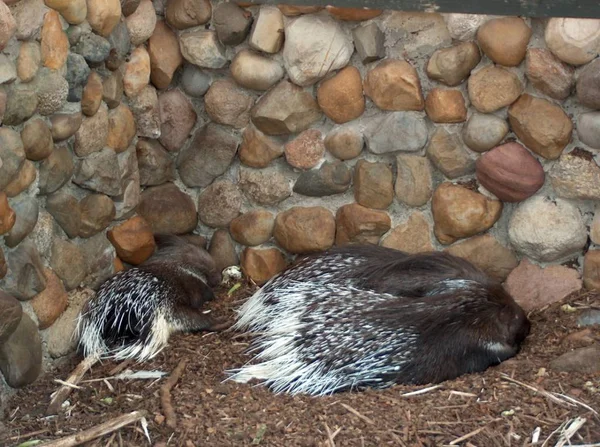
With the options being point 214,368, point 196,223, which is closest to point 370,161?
point 196,223

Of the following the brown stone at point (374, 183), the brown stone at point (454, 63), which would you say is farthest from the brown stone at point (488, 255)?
the brown stone at point (454, 63)

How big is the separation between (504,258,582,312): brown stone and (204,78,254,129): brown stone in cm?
100

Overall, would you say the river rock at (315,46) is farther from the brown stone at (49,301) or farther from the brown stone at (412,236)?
the brown stone at (49,301)

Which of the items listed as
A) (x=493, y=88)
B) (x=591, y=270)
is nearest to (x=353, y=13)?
(x=493, y=88)

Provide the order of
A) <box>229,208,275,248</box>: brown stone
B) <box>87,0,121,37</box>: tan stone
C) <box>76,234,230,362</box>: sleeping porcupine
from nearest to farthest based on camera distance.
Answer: <box>87,0,121,37</box>: tan stone → <box>76,234,230,362</box>: sleeping porcupine → <box>229,208,275,248</box>: brown stone

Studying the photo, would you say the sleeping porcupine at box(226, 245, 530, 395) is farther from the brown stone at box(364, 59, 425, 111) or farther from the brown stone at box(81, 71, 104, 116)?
the brown stone at box(81, 71, 104, 116)

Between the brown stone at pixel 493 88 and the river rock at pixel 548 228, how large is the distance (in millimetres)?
316

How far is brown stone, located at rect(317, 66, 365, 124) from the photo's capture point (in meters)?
3.15

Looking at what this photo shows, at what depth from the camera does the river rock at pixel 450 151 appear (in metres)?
3.14

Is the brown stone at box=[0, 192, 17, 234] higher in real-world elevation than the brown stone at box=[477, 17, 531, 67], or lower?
lower

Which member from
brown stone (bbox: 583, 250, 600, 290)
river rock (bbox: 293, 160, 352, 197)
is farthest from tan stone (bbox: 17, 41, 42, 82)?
brown stone (bbox: 583, 250, 600, 290)

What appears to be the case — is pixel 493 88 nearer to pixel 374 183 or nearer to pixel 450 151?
pixel 450 151

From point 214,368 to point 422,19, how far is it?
1209mm

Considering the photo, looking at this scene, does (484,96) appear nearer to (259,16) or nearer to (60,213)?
(259,16)
